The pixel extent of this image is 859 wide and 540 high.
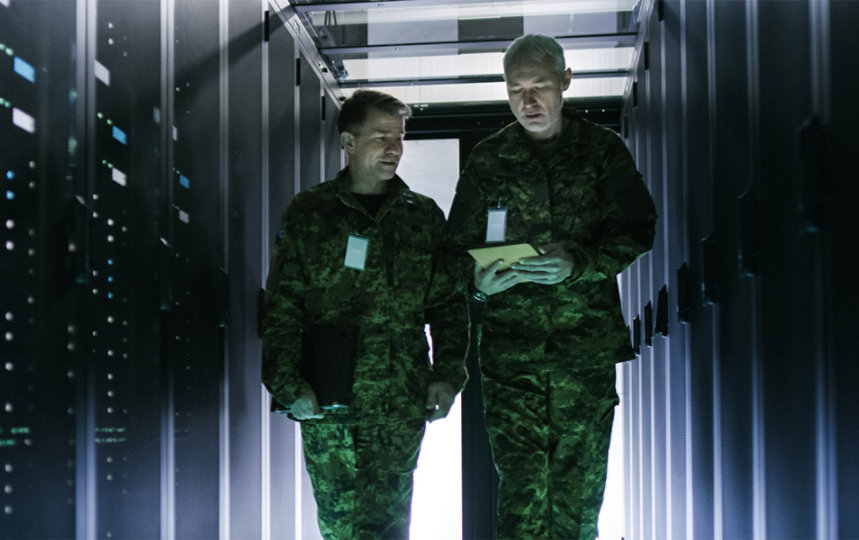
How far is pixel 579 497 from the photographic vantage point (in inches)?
94.8

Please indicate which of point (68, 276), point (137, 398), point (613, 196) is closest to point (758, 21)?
point (613, 196)

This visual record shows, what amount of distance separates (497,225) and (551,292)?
0.24 metres

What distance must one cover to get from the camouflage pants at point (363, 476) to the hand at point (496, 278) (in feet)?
1.68

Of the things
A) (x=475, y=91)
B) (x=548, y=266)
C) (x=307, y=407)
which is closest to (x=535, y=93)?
(x=548, y=266)

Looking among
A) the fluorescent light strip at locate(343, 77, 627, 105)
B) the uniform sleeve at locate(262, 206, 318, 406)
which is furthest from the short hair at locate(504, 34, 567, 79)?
the fluorescent light strip at locate(343, 77, 627, 105)

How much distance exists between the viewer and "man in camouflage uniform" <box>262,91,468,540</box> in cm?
260

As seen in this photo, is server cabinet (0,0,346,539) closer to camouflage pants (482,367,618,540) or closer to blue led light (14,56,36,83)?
blue led light (14,56,36,83)

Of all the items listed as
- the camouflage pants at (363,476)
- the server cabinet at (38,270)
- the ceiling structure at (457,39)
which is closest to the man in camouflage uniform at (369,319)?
the camouflage pants at (363,476)

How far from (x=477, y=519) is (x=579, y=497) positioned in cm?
353

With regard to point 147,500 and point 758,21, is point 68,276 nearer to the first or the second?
point 147,500

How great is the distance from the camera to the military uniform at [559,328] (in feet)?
7.89

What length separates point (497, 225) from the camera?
2521mm

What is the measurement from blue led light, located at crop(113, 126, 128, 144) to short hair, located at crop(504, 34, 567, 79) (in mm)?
1071

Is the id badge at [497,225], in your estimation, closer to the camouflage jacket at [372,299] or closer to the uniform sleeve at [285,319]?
the camouflage jacket at [372,299]
